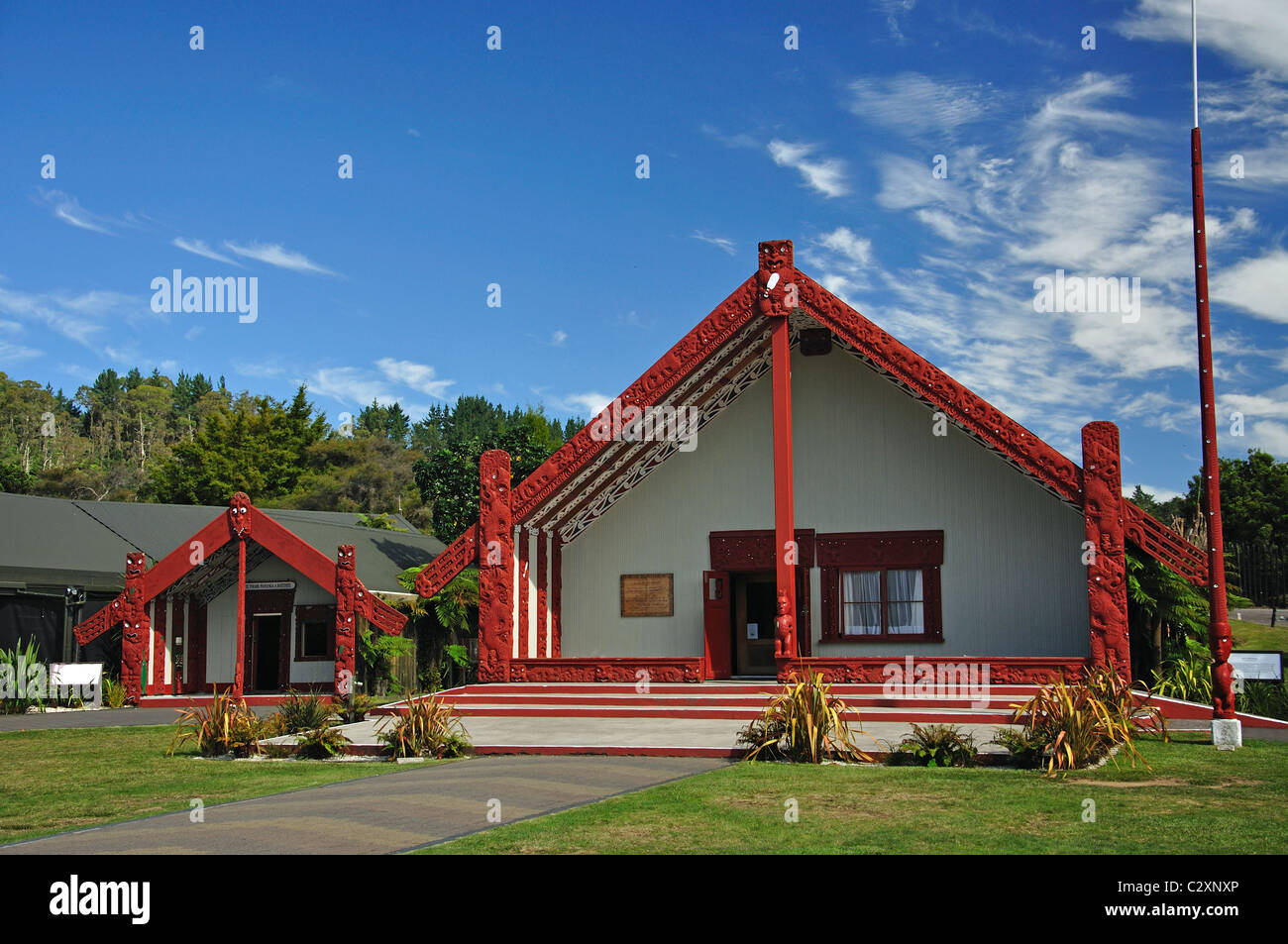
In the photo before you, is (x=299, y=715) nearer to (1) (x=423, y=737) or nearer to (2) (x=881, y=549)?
(1) (x=423, y=737)

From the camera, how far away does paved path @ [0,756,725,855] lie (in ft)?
25.0

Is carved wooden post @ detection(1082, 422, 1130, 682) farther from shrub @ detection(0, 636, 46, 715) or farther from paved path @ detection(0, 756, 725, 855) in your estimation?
A: shrub @ detection(0, 636, 46, 715)

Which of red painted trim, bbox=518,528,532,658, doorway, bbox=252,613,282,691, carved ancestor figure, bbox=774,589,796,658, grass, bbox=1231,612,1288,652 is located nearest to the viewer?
carved ancestor figure, bbox=774,589,796,658

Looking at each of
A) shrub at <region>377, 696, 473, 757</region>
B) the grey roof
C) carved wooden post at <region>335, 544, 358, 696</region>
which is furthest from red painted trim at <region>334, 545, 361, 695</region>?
shrub at <region>377, 696, 473, 757</region>

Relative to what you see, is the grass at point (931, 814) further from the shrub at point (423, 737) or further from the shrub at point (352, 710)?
the shrub at point (352, 710)

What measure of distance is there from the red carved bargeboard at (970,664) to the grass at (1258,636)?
11.1m

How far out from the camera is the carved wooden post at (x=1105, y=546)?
1561 centimetres

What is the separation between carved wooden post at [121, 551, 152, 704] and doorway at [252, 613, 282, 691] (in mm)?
2881

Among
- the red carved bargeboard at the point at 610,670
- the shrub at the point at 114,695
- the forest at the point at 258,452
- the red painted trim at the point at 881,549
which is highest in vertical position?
the forest at the point at 258,452

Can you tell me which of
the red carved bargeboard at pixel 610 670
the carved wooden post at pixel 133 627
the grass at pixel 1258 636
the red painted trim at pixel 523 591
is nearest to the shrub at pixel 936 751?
the red carved bargeboard at pixel 610 670

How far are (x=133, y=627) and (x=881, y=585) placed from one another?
16473 millimetres
